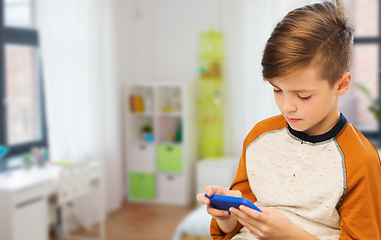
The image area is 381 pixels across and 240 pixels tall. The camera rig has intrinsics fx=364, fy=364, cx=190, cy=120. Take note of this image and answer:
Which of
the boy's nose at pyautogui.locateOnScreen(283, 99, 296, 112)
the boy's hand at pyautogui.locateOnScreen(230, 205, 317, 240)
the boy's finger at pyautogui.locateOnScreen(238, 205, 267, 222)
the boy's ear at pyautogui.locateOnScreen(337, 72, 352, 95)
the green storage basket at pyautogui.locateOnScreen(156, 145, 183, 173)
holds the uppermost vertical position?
the boy's ear at pyautogui.locateOnScreen(337, 72, 352, 95)

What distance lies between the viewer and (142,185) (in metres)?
4.17

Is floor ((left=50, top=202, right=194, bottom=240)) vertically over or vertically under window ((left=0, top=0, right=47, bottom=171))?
under

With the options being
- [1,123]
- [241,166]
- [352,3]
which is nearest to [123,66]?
[1,123]

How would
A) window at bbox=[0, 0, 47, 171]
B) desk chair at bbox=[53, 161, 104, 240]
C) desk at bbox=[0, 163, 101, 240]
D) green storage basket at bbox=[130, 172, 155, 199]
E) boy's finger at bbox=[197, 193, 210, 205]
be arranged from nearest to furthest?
boy's finger at bbox=[197, 193, 210, 205] < desk at bbox=[0, 163, 101, 240] < desk chair at bbox=[53, 161, 104, 240] < window at bbox=[0, 0, 47, 171] < green storage basket at bbox=[130, 172, 155, 199]

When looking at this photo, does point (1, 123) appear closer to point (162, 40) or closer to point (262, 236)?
point (162, 40)

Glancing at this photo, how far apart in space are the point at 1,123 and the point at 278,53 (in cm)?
290

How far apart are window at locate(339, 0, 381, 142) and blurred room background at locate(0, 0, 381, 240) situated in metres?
0.01

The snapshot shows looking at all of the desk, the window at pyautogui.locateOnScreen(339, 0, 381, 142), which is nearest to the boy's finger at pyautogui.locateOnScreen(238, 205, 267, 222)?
the desk

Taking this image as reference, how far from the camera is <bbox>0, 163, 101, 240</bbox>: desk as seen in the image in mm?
2213

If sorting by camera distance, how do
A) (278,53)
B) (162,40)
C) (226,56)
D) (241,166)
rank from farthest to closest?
(162,40) < (226,56) < (241,166) < (278,53)

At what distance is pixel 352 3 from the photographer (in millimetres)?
3764

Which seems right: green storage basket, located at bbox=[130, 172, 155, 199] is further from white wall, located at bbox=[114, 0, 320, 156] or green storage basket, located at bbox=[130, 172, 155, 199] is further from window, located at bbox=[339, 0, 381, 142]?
window, located at bbox=[339, 0, 381, 142]

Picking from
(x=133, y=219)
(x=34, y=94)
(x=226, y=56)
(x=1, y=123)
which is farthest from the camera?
(x=226, y=56)

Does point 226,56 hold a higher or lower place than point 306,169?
higher
